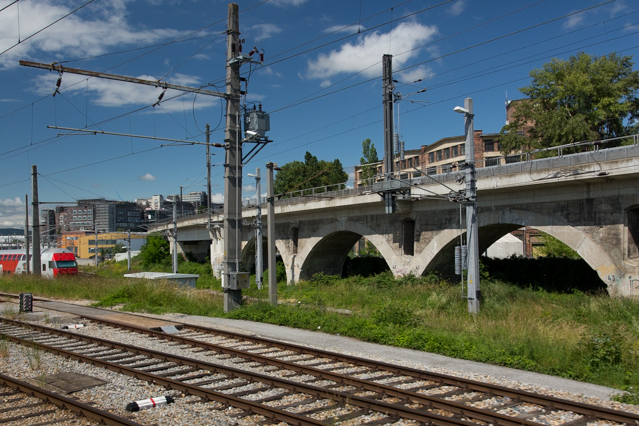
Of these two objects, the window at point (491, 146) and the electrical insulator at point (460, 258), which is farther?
the window at point (491, 146)

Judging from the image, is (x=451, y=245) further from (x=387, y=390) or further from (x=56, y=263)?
(x=56, y=263)

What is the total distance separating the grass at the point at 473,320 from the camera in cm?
963

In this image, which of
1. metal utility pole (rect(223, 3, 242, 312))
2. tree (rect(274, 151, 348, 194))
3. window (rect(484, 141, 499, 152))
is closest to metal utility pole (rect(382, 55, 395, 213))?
metal utility pole (rect(223, 3, 242, 312))

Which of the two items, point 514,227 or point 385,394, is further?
point 514,227

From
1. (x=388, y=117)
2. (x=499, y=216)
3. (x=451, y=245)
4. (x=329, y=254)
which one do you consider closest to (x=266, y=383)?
(x=499, y=216)

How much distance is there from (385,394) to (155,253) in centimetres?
5231

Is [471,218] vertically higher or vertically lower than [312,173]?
lower

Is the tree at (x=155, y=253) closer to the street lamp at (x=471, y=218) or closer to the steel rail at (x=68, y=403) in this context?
the street lamp at (x=471, y=218)

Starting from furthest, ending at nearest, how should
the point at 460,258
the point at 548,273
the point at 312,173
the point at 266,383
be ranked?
the point at 312,173 < the point at 548,273 < the point at 460,258 < the point at 266,383

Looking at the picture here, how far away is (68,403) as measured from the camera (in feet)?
24.0

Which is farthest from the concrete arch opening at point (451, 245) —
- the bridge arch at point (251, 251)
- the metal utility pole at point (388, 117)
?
the bridge arch at point (251, 251)

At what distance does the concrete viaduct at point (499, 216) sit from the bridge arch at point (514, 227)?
0.03 m

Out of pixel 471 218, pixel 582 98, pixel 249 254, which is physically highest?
pixel 582 98

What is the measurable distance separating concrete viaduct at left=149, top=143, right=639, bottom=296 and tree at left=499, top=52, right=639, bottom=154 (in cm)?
1036
